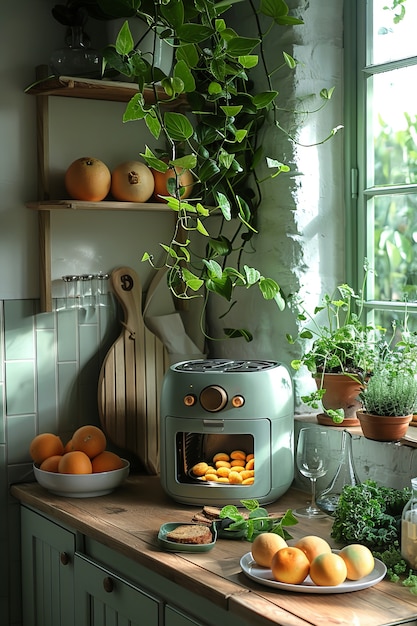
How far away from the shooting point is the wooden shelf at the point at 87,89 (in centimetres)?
245

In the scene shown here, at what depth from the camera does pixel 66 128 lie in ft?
8.76

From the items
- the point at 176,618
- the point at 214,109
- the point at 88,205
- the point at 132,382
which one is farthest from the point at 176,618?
the point at 214,109

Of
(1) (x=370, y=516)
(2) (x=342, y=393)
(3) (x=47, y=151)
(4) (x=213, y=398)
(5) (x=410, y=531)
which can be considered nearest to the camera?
(5) (x=410, y=531)

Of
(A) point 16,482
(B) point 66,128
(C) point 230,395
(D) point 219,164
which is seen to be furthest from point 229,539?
(B) point 66,128

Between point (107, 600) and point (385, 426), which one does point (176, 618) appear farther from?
point (385, 426)

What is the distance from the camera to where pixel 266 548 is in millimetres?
1822

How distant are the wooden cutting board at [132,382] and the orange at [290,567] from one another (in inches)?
40.2

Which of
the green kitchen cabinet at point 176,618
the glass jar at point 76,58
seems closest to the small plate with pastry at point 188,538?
the green kitchen cabinet at point 176,618

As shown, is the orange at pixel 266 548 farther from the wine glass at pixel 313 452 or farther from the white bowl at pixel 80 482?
the white bowl at pixel 80 482

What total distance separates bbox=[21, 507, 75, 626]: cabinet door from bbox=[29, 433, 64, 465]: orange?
0.53ft

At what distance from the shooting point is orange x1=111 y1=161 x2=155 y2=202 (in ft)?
8.49

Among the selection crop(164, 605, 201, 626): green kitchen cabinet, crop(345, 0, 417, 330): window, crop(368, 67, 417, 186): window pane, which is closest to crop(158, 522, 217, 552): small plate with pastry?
crop(164, 605, 201, 626): green kitchen cabinet

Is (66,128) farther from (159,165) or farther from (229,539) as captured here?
(229,539)

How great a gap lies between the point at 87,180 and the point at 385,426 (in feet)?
3.54
